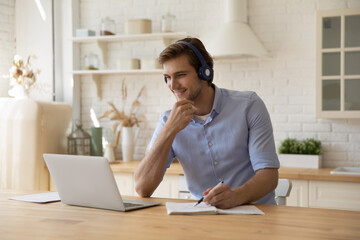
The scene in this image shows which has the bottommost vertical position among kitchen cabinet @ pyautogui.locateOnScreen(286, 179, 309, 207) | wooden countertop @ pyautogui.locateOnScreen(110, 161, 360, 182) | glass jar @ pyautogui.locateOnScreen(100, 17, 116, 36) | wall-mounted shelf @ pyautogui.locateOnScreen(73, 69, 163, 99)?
kitchen cabinet @ pyautogui.locateOnScreen(286, 179, 309, 207)

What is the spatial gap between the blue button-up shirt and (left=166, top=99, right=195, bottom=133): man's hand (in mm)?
122

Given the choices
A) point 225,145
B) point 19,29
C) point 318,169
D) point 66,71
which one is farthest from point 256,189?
point 19,29

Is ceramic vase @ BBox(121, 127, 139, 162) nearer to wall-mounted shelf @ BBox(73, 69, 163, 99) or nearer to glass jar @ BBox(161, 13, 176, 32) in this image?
wall-mounted shelf @ BBox(73, 69, 163, 99)

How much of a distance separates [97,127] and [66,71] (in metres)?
0.77

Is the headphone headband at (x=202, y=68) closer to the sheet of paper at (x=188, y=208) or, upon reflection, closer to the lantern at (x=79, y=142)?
the sheet of paper at (x=188, y=208)

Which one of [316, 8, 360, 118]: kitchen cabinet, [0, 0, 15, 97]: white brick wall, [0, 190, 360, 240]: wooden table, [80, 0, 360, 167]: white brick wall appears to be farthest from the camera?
[0, 0, 15, 97]: white brick wall

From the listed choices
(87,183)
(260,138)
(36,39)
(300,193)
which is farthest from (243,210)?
(36,39)

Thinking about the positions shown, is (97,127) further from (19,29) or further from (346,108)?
(346,108)

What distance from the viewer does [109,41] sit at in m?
4.70

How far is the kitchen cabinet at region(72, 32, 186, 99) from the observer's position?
4328 mm

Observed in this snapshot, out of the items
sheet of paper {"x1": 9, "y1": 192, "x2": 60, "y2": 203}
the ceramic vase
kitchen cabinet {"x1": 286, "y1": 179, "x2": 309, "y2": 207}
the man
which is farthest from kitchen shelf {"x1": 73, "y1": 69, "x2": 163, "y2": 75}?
sheet of paper {"x1": 9, "y1": 192, "x2": 60, "y2": 203}

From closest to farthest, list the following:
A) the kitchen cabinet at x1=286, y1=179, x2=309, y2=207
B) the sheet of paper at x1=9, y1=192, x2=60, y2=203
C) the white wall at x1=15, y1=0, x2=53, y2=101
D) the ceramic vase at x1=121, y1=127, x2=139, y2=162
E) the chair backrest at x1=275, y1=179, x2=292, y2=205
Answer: the sheet of paper at x1=9, y1=192, x2=60, y2=203
the chair backrest at x1=275, y1=179, x2=292, y2=205
the kitchen cabinet at x1=286, y1=179, x2=309, y2=207
the ceramic vase at x1=121, y1=127, x2=139, y2=162
the white wall at x1=15, y1=0, x2=53, y2=101

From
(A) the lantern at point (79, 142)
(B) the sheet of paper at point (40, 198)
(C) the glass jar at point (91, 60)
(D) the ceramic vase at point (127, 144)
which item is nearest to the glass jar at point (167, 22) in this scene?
(C) the glass jar at point (91, 60)

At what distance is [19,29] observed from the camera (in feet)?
15.7
